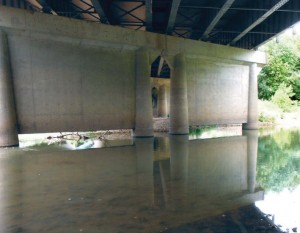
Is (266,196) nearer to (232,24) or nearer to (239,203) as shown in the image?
(239,203)

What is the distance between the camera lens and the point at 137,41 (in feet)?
55.9

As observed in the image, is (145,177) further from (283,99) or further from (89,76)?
(283,99)

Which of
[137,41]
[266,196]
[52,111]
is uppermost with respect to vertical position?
[137,41]

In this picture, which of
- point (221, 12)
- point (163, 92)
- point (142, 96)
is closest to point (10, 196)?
point (142, 96)

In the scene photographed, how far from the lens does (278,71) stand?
1634 inches

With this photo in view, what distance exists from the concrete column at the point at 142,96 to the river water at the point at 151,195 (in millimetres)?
8072

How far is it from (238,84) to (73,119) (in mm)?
15487

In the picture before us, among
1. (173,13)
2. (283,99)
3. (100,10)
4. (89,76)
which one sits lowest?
(283,99)

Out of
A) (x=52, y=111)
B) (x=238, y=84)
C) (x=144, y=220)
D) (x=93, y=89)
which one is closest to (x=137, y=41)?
(x=93, y=89)

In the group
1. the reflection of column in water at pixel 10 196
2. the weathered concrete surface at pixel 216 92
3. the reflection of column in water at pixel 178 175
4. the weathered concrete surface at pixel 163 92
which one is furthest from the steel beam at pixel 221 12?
the weathered concrete surface at pixel 163 92

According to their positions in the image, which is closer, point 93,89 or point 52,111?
point 52,111

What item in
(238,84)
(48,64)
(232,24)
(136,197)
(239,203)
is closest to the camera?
(239,203)

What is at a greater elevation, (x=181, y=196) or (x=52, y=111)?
(x=52, y=111)

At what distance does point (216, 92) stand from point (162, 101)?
18032mm
